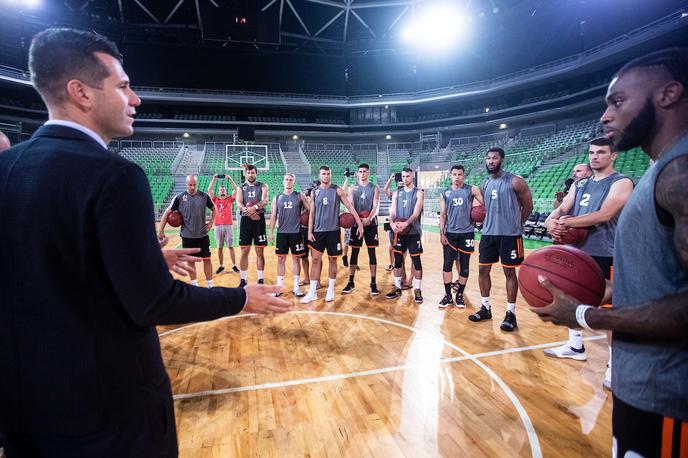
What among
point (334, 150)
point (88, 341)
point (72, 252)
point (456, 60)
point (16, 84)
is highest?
point (456, 60)

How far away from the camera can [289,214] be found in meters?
6.29

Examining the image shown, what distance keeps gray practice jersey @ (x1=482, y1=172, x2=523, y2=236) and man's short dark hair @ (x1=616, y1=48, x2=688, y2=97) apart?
3569mm

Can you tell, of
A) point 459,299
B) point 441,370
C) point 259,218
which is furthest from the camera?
point 259,218

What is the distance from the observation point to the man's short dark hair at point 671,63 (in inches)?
46.3

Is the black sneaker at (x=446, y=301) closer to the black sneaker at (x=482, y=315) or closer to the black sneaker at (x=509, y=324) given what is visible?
→ the black sneaker at (x=482, y=315)

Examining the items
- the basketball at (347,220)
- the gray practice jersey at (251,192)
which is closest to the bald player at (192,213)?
the gray practice jersey at (251,192)

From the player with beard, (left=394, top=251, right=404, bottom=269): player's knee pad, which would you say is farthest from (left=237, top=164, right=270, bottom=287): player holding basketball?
the player with beard

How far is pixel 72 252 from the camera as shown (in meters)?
0.99

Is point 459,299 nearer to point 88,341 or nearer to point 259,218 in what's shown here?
point 259,218

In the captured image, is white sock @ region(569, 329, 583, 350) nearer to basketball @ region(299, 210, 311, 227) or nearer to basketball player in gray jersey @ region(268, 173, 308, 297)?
basketball player in gray jersey @ region(268, 173, 308, 297)

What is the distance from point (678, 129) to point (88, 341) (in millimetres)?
2036

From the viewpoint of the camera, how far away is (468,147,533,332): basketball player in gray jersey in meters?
4.58

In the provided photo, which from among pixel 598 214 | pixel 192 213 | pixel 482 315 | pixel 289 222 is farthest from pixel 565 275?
pixel 192 213

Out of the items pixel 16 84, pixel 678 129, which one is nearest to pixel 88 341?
pixel 678 129
